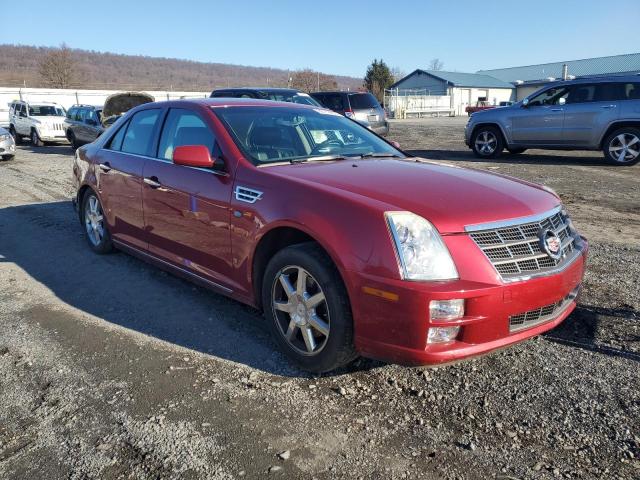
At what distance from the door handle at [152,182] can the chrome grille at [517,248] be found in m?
2.64

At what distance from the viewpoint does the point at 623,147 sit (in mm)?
11719

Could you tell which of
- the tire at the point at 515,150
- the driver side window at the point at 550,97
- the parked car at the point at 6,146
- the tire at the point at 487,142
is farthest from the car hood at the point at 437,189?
the parked car at the point at 6,146

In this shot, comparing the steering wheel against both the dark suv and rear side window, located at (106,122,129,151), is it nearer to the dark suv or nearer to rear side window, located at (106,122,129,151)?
rear side window, located at (106,122,129,151)

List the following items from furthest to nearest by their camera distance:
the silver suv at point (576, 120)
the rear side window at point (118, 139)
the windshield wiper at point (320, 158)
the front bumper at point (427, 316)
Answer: the silver suv at point (576, 120), the rear side window at point (118, 139), the windshield wiper at point (320, 158), the front bumper at point (427, 316)

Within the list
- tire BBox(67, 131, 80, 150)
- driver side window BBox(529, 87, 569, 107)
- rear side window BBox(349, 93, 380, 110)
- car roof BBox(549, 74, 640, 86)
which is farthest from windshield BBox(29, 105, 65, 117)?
car roof BBox(549, 74, 640, 86)

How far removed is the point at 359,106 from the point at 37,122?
11.7 meters

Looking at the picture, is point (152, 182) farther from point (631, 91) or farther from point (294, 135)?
point (631, 91)

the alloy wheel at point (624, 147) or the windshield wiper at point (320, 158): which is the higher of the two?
the windshield wiper at point (320, 158)

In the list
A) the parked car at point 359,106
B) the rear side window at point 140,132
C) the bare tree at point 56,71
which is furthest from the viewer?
the bare tree at point 56,71

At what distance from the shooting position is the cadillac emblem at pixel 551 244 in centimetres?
300

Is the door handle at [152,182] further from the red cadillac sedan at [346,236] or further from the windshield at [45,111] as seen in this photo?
the windshield at [45,111]

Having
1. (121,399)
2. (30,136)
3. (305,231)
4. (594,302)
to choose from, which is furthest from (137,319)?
(30,136)

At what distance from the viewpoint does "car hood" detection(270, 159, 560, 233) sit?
2.89 metres

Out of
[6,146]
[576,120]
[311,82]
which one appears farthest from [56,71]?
[576,120]
